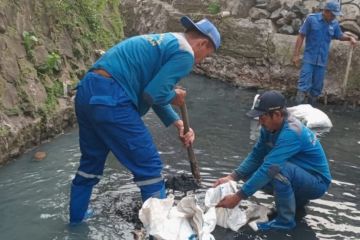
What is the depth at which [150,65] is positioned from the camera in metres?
3.64

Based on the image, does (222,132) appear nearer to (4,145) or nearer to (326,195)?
(326,195)

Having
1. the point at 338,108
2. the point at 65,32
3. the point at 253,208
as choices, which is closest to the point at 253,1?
the point at 338,108

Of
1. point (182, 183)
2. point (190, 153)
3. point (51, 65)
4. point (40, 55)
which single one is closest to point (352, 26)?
point (51, 65)

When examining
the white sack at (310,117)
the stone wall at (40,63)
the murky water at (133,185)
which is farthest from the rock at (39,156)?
the white sack at (310,117)

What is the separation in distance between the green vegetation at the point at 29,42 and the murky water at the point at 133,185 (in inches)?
46.2

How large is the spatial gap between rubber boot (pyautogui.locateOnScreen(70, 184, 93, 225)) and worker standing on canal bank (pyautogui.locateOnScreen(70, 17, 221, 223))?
0.54m

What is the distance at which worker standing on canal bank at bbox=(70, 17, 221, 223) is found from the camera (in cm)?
356

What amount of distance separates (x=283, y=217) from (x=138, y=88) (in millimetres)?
1682

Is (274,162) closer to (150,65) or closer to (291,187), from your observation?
(291,187)

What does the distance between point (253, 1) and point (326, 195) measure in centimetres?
770

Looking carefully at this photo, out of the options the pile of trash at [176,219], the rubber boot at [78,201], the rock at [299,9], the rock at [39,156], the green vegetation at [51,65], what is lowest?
the rock at [39,156]

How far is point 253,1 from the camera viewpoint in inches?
470

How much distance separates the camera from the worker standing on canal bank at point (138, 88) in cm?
356

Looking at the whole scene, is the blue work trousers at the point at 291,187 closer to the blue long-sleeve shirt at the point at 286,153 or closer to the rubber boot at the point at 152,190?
the blue long-sleeve shirt at the point at 286,153
